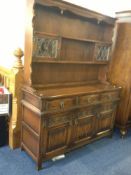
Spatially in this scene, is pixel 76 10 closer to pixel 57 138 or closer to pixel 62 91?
pixel 62 91

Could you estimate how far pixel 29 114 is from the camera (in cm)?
202

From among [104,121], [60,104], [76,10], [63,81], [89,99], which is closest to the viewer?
[60,104]

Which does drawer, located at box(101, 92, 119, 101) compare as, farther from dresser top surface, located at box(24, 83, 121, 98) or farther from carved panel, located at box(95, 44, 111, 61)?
carved panel, located at box(95, 44, 111, 61)

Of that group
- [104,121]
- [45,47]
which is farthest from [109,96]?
[45,47]

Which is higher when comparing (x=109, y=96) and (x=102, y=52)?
(x=102, y=52)

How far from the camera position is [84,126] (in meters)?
2.31

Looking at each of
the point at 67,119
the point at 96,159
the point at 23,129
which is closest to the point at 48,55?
the point at 67,119

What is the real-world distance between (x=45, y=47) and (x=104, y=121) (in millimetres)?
1402

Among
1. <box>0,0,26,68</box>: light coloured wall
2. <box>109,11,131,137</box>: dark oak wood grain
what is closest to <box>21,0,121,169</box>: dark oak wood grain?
<box>109,11,131,137</box>: dark oak wood grain

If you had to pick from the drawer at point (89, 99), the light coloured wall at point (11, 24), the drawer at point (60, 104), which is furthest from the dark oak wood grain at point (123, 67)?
the light coloured wall at point (11, 24)

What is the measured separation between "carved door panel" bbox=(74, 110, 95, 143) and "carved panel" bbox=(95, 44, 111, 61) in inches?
33.8

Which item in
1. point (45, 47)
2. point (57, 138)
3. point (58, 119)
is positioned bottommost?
point (57, 138)

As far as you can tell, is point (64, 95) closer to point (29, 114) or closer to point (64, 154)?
point (29, 114)

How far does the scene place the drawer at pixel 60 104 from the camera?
6.05 feet
